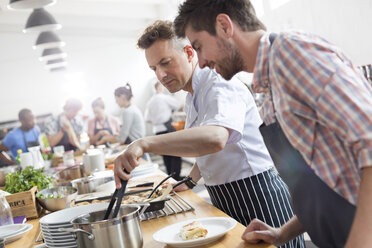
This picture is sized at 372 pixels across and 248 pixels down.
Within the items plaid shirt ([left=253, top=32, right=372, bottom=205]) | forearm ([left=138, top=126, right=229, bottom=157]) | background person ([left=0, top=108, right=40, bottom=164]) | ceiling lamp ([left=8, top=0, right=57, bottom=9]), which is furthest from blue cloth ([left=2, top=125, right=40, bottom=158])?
plaid shirt ([left=253, top=32, right=372, bottom=205])

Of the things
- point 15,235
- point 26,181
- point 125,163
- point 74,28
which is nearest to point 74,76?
point 74,28

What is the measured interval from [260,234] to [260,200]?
1.93 ft

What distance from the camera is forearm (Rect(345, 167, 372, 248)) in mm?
999

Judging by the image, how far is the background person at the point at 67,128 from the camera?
272 inches

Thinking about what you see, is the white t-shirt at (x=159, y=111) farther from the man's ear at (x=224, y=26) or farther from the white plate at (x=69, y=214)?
the man's ear at (x=224, y=26)

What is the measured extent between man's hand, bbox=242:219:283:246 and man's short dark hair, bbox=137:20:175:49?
107cm

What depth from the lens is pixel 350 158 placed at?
106 cm

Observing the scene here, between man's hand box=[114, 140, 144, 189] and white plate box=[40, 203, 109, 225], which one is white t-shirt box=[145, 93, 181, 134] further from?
man's hand box=[114, 140, 144, 189]

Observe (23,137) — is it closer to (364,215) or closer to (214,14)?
(214,14)

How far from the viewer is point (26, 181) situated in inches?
103

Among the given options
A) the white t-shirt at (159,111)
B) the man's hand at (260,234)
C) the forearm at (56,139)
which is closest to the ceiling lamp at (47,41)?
the forearm at (56,139)

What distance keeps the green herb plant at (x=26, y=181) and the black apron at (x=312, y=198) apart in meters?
1.66

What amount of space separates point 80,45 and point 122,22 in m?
1.31

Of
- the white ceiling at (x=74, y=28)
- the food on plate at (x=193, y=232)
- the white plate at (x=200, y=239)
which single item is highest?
the white ceiling at (x=74, y=28)
